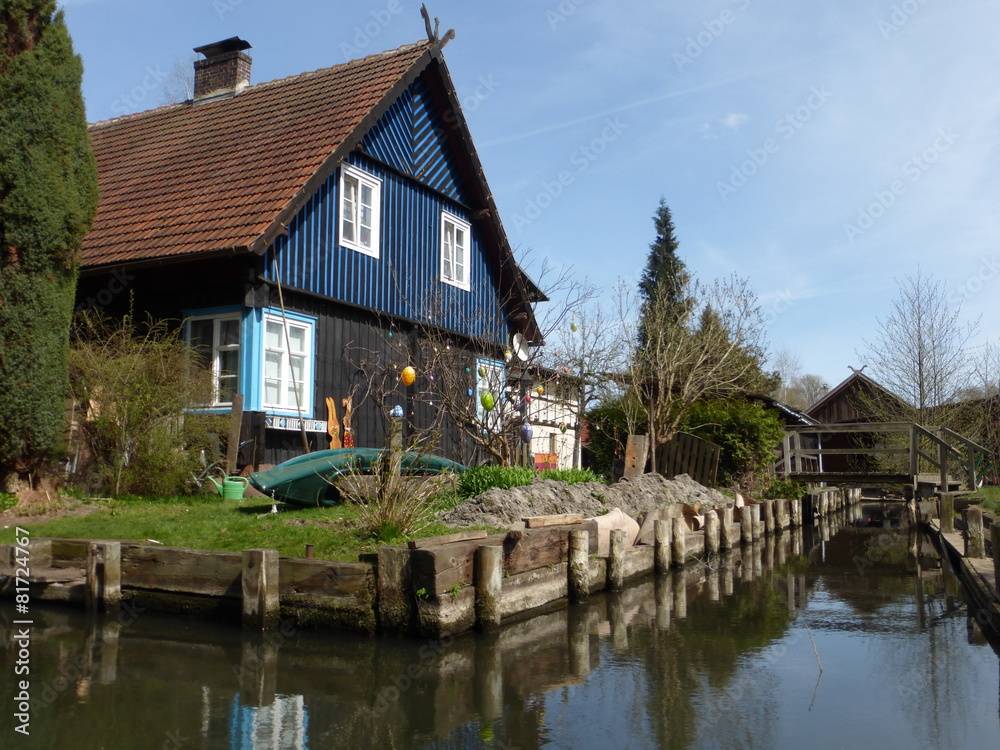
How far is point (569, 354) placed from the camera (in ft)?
64.8

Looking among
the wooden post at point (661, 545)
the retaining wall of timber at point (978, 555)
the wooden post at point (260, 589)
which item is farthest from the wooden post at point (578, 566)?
the retaining wall of timber at point (978, 555)

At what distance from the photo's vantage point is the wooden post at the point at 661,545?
13.2 m

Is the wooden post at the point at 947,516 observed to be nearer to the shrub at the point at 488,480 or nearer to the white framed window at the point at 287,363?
the shrub at the point at 488,480

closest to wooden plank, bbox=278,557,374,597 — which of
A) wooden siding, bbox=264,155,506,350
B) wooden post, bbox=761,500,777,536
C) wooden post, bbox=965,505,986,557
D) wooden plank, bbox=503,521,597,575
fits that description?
wooden plank, bbox=503,521,597,575

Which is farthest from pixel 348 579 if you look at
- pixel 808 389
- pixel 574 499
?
pixel 808 389

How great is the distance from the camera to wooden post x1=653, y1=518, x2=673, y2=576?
13.2 meters

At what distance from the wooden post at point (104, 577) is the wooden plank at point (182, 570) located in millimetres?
139

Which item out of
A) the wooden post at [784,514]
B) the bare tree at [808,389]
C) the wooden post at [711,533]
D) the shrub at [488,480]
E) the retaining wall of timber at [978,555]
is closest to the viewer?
the retaining wall of timber at [978,555]

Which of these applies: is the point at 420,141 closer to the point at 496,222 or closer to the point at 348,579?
the point at 496,222

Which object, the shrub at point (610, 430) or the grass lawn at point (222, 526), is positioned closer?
the grass lawn at point (222, 526)

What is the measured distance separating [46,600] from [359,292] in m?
8.50

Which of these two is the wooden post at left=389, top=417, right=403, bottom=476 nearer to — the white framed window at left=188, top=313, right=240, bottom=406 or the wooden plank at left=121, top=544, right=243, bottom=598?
the wooden plank at left=121, top=544, right=243, bottom=598

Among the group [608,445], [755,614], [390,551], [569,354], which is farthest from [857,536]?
[390,551]

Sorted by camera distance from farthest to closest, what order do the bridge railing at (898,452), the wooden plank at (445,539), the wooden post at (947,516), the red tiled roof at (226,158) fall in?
1. the bridge railing at (898,452)
2. the wooden post at (947,516)
3. the red tiled roof at (226,158)
4. the wooden plank at (445,539)
